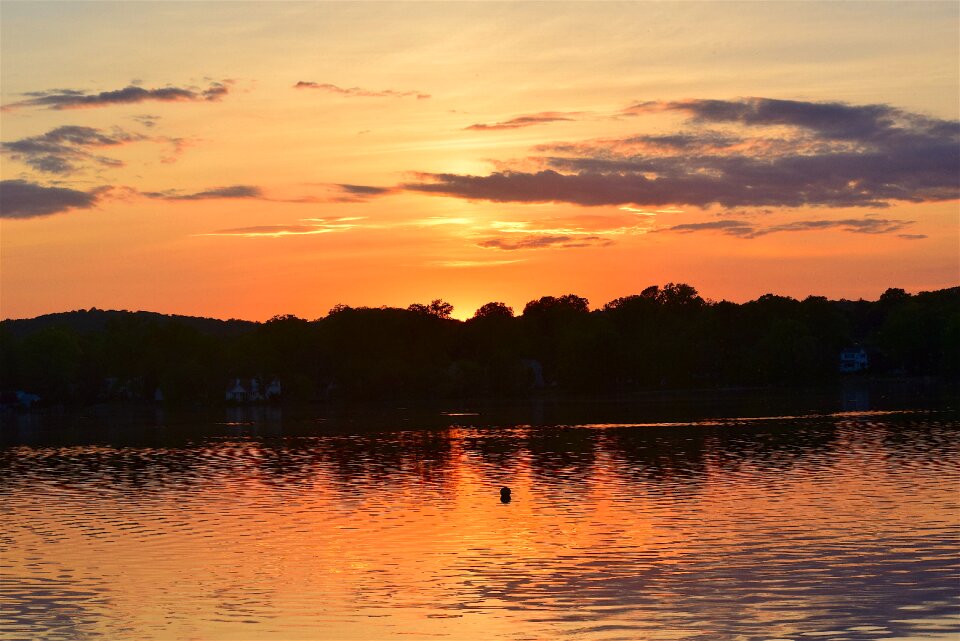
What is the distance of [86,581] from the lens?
29.3m

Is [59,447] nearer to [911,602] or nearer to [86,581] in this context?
[86,581]

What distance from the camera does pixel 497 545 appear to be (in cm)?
3378

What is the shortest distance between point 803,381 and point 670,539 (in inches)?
6279

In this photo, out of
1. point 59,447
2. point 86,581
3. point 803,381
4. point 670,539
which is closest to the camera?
point 86,581

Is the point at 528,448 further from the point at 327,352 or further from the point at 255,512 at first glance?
the point at 327,352

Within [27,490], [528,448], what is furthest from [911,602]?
[528,448]

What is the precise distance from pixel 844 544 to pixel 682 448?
121 ft

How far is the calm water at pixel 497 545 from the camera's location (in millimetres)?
23766

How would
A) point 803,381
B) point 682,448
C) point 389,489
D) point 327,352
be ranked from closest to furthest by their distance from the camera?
point 389,489 < point 682,448 < point 803,381 < point 327,352

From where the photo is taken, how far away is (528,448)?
72.2 meters

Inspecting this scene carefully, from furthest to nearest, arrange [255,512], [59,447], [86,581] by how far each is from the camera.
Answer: [59,447] → [255,512] → [86,581]

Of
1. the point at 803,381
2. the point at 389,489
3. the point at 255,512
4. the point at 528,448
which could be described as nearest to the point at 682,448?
the point at 528,448

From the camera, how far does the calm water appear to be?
23.8m

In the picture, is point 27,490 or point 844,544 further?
point 27,490
